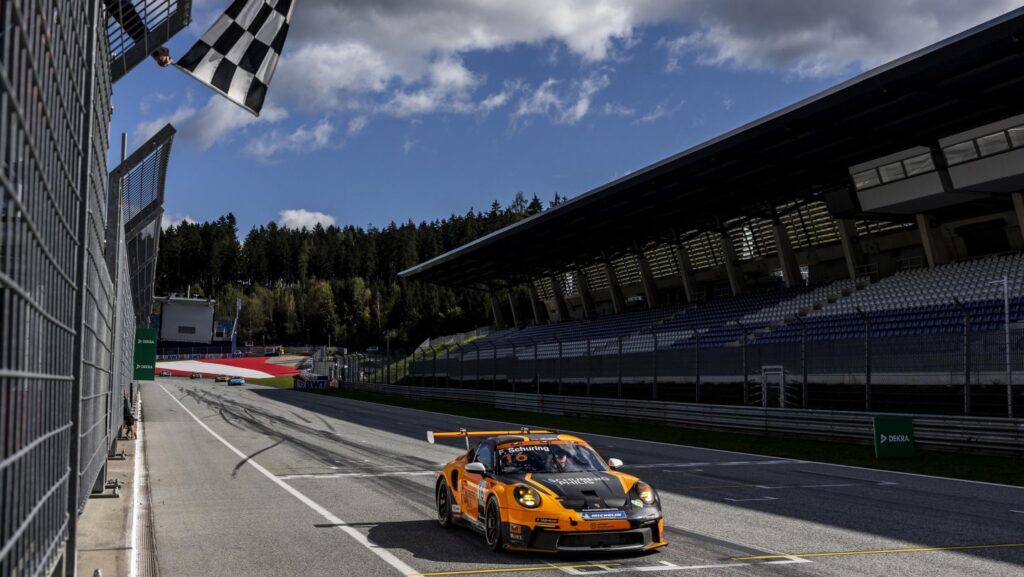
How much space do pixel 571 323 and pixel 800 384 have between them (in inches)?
1531

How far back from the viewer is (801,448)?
23.1 m

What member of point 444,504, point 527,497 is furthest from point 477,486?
point 444,504

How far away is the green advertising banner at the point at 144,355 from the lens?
22578 millimetres

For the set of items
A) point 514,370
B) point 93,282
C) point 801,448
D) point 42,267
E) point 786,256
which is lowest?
point 801,448

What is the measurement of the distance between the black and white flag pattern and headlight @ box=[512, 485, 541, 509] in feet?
15.9

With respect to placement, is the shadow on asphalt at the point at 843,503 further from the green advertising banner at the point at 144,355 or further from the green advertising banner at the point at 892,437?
the green advertising banner at the point at 144,355

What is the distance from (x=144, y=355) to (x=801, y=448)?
16.9 meters

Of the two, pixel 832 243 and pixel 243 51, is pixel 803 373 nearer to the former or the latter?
pixel 243 51

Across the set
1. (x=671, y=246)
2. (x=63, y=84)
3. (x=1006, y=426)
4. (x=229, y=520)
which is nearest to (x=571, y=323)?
(x=671, y=246)

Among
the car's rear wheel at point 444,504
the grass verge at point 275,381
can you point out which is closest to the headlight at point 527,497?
the car's rear wheel at point 444,504

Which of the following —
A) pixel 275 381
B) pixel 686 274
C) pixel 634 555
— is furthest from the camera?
pixel 275 381

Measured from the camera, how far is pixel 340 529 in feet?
35.3

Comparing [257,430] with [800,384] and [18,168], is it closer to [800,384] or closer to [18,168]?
[800,384]

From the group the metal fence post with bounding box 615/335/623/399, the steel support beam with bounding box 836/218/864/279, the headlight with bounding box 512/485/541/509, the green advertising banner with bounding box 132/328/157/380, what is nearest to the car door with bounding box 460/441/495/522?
the headlight with bounding box 512/485/541/509
